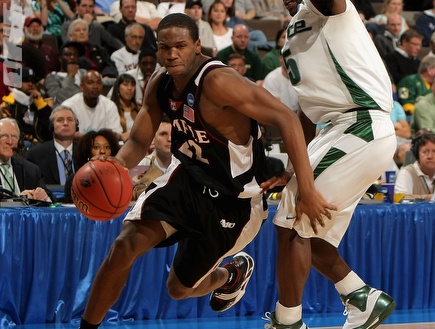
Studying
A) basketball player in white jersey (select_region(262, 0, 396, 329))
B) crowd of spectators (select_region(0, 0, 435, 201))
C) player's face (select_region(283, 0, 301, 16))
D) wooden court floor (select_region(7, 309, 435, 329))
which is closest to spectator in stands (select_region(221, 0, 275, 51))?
crowd of spectators (select_region(0, 0, 435, 201))

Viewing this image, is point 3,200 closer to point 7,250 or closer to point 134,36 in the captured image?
point 7,250

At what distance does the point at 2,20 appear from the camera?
10023mm

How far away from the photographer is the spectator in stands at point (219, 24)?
1198 centimetres

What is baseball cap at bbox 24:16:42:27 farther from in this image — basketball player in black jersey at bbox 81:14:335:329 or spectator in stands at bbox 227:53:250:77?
basketball player in black jersey at bbox 81:14:335:329

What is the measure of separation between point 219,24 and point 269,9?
1.74 m

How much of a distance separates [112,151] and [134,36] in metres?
3.99

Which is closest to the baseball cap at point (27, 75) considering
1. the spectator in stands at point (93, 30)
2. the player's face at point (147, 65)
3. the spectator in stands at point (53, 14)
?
the player's face at point (147, 65)

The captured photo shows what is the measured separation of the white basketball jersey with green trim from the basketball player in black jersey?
30cm

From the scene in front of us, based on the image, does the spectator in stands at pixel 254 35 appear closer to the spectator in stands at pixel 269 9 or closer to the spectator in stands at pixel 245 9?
the spectator in stands at pixel 245 9

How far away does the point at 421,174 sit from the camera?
8102 mm

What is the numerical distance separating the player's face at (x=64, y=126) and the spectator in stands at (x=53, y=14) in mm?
3742

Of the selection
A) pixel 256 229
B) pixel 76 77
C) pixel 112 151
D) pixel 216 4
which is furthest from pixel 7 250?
pixel 216 4

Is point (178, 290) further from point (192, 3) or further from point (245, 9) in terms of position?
point (245, 9)

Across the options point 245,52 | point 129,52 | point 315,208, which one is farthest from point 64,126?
point 315,208
